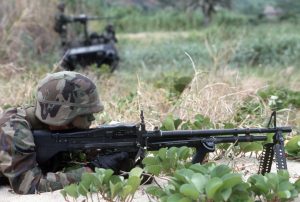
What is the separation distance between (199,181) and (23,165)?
1245 mm

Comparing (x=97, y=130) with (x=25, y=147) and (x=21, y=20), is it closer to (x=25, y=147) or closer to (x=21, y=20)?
(x=25, y=147)

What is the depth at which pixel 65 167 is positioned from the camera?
13.4 feet

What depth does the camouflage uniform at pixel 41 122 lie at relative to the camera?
12.3ft

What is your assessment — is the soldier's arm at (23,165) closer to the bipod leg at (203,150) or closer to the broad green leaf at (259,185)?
the bipod leg at (203,150)

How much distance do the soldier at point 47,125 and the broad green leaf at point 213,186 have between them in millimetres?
1012

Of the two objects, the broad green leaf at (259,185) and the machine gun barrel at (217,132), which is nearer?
the broad green leaf at (259,185)

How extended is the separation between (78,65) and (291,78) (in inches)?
182

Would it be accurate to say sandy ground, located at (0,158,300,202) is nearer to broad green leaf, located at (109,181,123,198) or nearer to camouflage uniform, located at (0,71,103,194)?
camouflage uniform, located at (0,71,103,194)

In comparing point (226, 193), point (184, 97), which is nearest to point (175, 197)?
point (226, 193)

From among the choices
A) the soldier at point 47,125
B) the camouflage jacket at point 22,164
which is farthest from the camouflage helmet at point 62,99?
the camouflage jacket at point 22,164

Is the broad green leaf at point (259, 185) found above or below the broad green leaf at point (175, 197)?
below

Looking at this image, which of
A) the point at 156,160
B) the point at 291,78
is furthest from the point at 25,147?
the point at 291,78

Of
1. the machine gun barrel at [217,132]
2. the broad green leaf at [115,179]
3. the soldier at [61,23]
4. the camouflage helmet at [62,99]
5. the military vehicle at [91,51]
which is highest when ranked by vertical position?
the camouflage helmet at [62,99]

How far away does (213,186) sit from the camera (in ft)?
9.50
